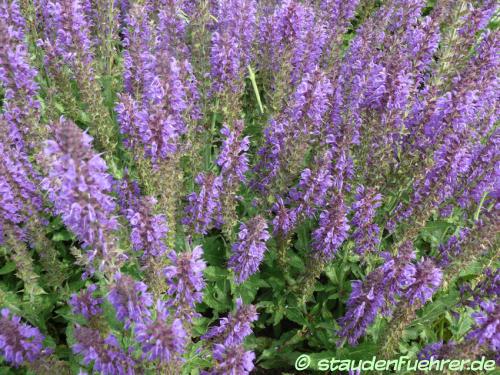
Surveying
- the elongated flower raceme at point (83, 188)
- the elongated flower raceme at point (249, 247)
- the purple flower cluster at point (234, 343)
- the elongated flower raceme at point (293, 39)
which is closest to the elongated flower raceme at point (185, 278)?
the purple flower cluster at point (234, 343)

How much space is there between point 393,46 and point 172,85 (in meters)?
3.31

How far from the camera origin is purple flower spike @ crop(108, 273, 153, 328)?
11.5 feet

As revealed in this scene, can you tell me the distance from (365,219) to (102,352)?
9.72ft

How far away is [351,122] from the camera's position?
5547 millimetres

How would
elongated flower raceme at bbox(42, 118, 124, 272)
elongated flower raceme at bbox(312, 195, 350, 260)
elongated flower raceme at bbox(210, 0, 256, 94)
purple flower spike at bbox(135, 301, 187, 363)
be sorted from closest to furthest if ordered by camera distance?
elongated flower raceme at bbox(42, 118, 124, 272)
purple flower spike at bbox(135, 301, 187, 363)
elongated flower raceme at bbox(312, 195, 350, 260)
elongated flower raceme at bbox(210, 0, 256, 94)

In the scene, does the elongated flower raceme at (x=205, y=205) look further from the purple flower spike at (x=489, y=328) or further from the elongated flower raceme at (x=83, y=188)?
the purple flower spike at (x=489, y=328)

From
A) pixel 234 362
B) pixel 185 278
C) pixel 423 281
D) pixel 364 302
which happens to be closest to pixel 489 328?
pixel 423 281

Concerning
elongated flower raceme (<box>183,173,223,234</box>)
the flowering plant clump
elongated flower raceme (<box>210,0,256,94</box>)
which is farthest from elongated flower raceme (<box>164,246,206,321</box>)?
elongated flower raceme (<box>210,0,256,94</box>)

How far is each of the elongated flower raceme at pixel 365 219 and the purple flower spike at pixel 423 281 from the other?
102 centimetres

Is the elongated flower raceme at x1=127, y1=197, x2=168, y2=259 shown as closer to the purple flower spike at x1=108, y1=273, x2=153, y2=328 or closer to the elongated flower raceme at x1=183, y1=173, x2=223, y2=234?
the purple flower spike at x1=108, y1=273, x2=153, y2=328

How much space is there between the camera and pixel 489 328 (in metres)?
3.61

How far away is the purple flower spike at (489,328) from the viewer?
3.62 m

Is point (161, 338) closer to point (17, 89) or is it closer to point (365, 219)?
point (365, 219)

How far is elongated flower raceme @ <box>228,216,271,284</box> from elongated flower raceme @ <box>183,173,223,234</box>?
44 cm
